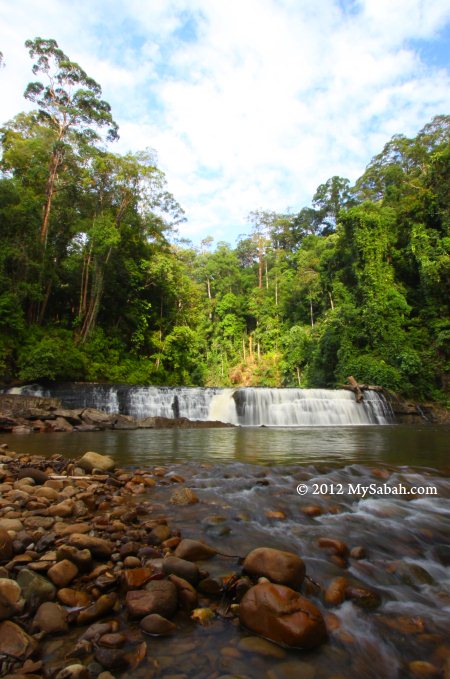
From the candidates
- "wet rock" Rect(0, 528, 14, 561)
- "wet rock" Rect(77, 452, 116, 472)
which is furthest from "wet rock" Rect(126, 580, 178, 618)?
"wet rock" Rect(77, 452, 116, 472)

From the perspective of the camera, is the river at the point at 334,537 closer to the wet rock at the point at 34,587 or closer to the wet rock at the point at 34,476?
the wet rock at the point at 34,587

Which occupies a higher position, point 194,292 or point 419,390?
point 194,292

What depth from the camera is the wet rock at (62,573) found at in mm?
1984

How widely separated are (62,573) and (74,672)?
0.75m

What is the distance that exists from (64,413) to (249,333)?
32352mm

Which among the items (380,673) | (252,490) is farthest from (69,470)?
(380,673)

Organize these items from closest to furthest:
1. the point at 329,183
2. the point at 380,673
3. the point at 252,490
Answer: the point at 380,673, the point at 252,490, the point at 329,183

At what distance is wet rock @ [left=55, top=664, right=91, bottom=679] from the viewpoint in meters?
1.33

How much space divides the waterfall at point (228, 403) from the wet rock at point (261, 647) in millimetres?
14601

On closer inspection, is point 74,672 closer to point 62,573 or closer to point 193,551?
point 62,573

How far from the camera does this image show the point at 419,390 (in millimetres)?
19875

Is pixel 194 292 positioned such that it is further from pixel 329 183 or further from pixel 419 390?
pixel 329 183

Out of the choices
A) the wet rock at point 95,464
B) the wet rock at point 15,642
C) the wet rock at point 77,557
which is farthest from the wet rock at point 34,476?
the wet rock at point 15,642

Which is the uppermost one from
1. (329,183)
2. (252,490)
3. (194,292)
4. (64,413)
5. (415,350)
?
(329,183)
